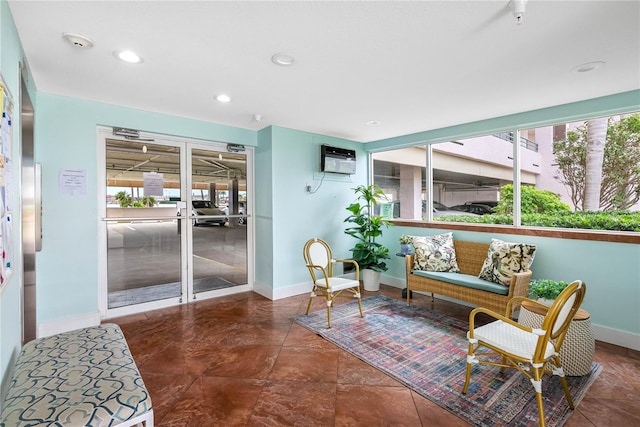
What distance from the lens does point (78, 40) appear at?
198 cm

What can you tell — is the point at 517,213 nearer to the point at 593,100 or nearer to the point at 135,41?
the point at 593,100

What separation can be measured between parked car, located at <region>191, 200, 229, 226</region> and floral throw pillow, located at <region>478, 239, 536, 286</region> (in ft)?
11.4

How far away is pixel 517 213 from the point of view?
3.71m

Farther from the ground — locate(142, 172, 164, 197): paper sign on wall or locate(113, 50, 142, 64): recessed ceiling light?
locate(113, 50, 142, 64): recessed ceiling light

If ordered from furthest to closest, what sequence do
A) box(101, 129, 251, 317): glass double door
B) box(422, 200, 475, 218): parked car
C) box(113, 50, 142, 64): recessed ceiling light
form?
box(422, 200, 475, 218): parked car, box(101, 129, 251, 317): glass double door, box(113, 50, 142, 64): recessed ceiling light

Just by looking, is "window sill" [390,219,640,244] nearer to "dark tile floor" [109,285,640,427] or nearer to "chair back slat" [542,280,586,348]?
"dark tile floor" [109,285,640,427]

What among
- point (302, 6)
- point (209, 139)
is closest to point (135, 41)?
point (302, 6)

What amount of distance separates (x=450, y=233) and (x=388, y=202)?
1358mm

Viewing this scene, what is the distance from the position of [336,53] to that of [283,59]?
400 mm

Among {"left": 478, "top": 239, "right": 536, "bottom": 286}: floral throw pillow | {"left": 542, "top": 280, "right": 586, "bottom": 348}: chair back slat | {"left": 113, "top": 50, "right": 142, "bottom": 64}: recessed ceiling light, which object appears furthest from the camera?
{"left": 478, "top": 239, "right": 536, "bottom": 286}: floral throw pillow

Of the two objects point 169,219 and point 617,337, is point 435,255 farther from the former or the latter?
point 169,219

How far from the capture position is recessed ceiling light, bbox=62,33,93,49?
1.93 meters

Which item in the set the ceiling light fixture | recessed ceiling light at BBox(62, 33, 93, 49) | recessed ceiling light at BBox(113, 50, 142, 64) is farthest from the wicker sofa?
recessed ceiling light at BBox(62, 33, 93, 49)

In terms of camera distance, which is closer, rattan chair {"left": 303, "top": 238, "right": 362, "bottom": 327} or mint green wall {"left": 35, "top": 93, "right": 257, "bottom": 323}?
mint green wall {"left": 35, "top": 93, "right": 257, "bottom": 323}
